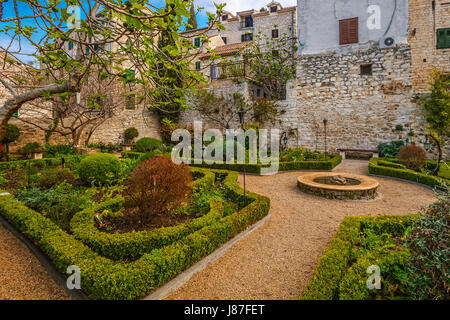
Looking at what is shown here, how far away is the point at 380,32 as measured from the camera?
13.3 meters

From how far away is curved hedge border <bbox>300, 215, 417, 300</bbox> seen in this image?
2.68m

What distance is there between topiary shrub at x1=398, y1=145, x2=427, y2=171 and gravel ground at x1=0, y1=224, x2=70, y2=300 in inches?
464

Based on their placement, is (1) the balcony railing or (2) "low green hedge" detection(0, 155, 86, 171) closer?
(2) "low green hedge" detection(0, 155, 86, 171)

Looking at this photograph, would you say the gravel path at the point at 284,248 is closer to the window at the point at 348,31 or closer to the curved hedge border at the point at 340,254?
the curved hedge border at the point at 340,254

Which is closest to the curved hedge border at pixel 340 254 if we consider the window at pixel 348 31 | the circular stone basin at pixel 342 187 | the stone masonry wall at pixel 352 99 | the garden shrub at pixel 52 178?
the circular stone basin at pixel 342 187

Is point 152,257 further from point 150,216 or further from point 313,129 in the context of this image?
point 313,129

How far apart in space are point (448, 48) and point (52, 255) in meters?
21.5

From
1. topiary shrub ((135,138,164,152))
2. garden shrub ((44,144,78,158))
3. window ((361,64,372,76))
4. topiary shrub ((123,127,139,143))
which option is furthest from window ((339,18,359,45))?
garden shrub ((44,144,78,158))

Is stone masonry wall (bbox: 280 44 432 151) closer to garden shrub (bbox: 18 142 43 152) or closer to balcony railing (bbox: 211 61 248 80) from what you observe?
balcony railing (bbox: 211 61 248 80)

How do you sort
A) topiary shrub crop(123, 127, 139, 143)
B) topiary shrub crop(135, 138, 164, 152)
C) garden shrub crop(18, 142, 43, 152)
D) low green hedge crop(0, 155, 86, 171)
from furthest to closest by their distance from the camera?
→ topiary shrub crop(123, 127, 139, 143)
topiary shrub crop(135, 138, 164, 152)
garden shrub crop(18, 142, 43, 152)
low green hedge crop(0, 155, 86, 171)

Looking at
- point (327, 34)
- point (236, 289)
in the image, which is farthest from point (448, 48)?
point (236, 289)

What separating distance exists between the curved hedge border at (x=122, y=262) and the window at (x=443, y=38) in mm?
18520

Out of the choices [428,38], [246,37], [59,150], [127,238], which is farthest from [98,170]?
[246,37]

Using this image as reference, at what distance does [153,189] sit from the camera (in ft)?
14.5
